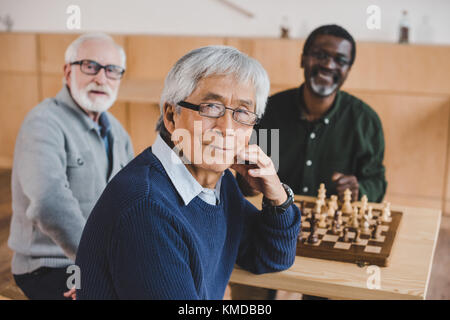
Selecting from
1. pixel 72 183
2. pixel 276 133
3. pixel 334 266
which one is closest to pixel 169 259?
pixel 334 266

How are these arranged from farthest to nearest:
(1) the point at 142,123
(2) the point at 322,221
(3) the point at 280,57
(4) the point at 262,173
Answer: (1) the point at 142,123, (3) the point at 280,57, (2) the point at 322,221, (4) the point at 262,173

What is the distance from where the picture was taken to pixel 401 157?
433cm

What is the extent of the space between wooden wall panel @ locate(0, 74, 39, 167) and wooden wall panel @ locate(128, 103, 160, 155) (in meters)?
1.12

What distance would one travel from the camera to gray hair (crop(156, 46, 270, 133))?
1.21 metres

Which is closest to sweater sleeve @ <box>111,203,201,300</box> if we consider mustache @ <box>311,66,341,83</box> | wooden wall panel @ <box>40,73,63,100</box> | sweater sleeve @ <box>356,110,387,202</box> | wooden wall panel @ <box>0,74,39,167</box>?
sweater sleeve @ <box>356,110,387,202</box>

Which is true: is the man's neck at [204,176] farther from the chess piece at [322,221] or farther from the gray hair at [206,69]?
the chess piece at [322,221]

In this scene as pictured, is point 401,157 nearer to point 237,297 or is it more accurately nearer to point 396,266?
point 237,297

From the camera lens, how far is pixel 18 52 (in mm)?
5418

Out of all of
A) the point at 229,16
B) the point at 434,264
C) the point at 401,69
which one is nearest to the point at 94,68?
the point at 434,264

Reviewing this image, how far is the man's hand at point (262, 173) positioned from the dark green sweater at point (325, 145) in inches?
41.2

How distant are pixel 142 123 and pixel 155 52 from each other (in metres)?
0.71

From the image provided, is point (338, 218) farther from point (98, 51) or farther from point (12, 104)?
point (12, 104)

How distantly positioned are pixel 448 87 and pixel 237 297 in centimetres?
260

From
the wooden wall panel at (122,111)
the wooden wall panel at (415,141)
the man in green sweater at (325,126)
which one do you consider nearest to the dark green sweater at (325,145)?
the man in green sweater at (325,126)
